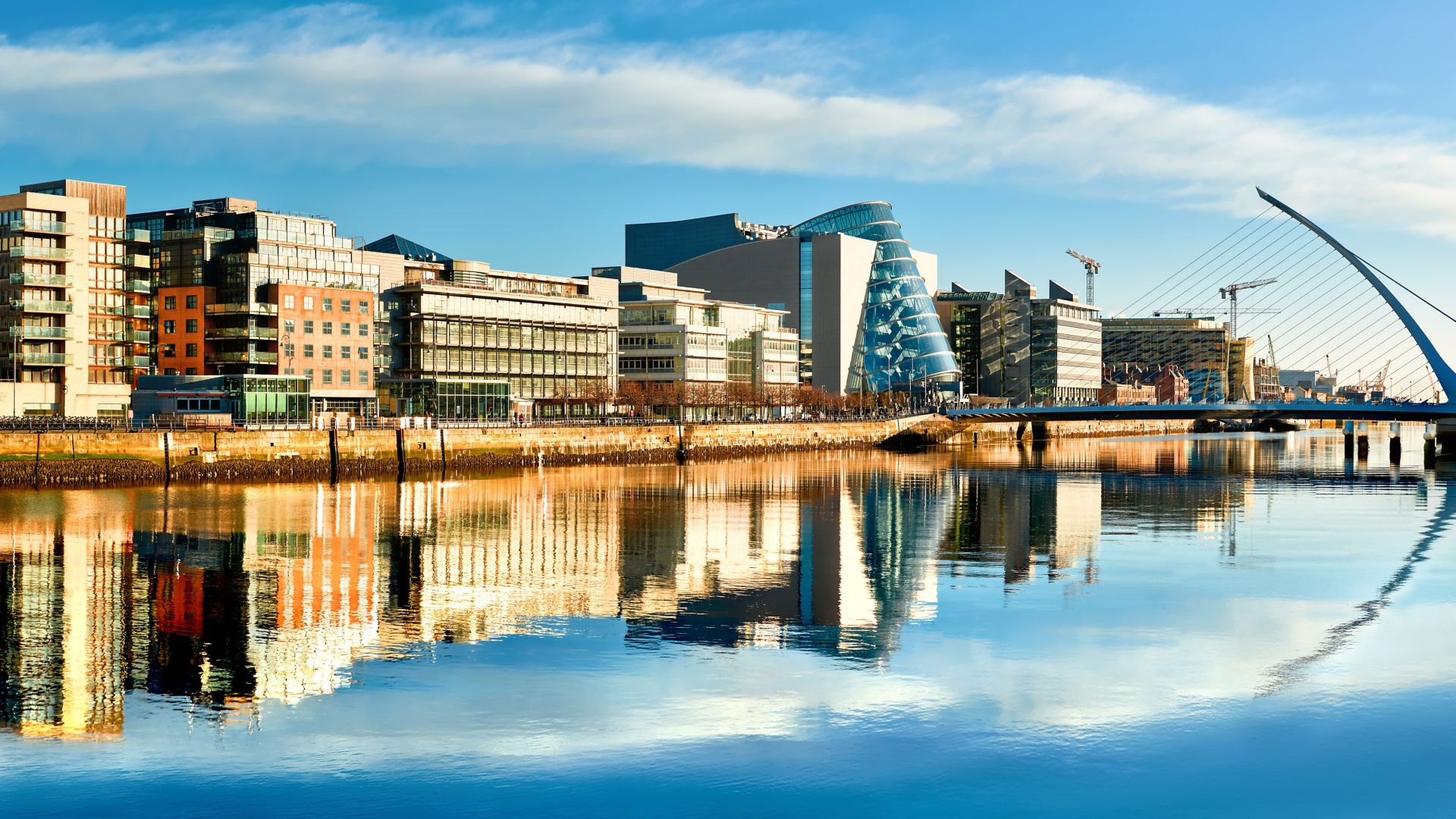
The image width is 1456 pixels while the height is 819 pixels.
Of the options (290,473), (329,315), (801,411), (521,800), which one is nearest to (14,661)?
(521,800)

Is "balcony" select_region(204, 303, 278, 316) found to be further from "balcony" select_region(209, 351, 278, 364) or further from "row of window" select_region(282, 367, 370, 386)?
"row of window" select_region(282, 367, 370, 386)

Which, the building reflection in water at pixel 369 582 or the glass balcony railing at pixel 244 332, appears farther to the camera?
the glass balcony railing at pixel 244 332

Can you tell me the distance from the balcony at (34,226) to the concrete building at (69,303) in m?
0.04

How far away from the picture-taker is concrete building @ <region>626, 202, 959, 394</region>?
518ft

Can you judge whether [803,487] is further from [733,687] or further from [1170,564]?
[733,687]

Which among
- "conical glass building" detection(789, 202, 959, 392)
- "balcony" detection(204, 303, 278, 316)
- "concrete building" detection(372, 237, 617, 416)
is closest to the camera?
"balcony" detection(204, 303, 278, 316)

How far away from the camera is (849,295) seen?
158375 millimetres

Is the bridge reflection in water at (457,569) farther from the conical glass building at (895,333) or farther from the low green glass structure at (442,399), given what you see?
the conical glass building at (895,333)

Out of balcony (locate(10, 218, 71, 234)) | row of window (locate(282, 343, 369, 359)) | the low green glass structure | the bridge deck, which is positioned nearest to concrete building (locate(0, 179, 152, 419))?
balcony (locate(10, 218, 71, 234))

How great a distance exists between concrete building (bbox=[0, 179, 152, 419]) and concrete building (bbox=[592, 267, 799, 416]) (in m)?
40.5

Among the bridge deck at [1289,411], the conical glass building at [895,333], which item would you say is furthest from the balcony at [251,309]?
the conical glass building at [895,333]

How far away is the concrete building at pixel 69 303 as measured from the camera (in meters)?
82.0

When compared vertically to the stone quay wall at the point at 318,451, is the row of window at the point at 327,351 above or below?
above

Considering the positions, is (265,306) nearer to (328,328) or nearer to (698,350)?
(328,328)
